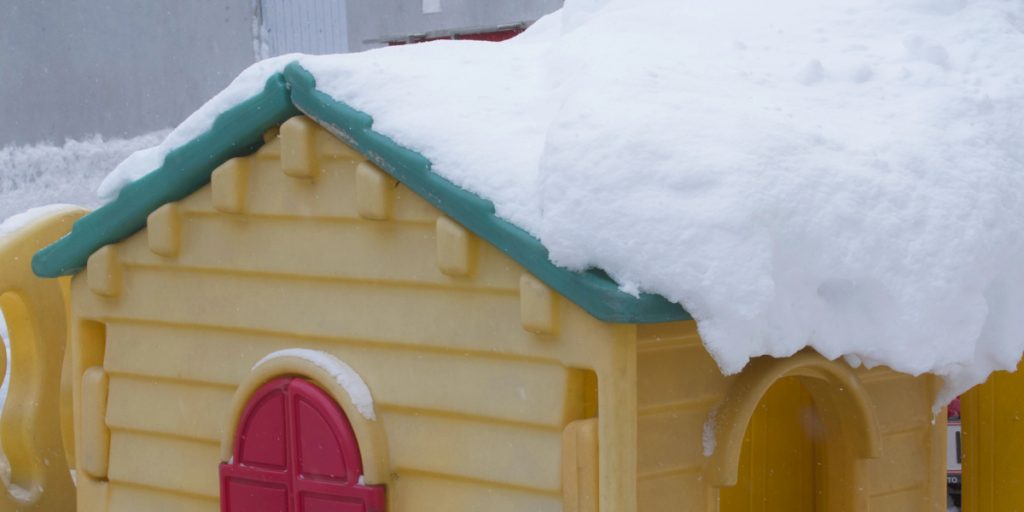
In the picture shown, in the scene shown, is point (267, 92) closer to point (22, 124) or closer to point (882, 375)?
point (882, 375)

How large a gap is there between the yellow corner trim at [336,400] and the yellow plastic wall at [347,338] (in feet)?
0.11

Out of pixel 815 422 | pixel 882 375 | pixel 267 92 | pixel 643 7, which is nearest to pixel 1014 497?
pixel 815 422

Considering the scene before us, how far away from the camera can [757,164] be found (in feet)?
9.00

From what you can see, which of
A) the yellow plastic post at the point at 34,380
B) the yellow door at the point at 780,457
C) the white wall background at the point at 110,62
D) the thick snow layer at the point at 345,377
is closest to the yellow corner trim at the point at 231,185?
the thick snow layer at the point at 345,377

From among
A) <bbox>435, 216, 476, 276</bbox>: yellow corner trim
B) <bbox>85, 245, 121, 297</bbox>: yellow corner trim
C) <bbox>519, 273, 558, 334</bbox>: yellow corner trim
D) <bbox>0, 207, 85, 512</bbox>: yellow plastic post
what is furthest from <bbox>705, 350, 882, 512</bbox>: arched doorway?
<bbox>0, 207, 85, 512</bbox>: yellow plastic post

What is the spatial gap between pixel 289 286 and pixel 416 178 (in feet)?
1.79

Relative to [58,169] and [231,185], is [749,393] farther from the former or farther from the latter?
[58,169]

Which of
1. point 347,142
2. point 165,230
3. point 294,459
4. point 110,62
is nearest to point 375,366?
point 294,459

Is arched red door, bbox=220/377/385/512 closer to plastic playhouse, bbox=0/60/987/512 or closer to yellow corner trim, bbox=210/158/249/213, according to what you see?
plastic playhouse, bbox=0/60/987/512

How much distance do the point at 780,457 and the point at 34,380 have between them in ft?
7.96

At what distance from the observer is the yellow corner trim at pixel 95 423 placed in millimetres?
3586

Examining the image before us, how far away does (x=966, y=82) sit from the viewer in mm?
3439

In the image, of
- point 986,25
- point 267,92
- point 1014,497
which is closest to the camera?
point 267,92

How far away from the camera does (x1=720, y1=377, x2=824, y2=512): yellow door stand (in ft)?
13.0
